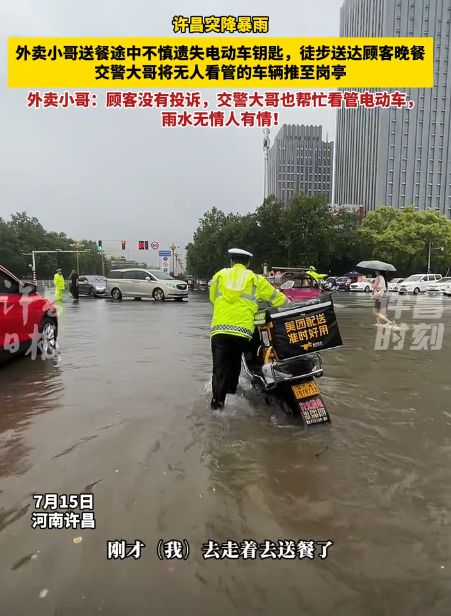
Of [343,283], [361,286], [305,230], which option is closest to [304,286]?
[305,230]

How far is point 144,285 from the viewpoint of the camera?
25656mm

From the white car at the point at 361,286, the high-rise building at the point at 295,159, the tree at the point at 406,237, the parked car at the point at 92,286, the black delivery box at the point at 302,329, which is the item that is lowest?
the white car at the point at 361,286

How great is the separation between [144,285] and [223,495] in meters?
23.1

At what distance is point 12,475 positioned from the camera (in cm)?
342

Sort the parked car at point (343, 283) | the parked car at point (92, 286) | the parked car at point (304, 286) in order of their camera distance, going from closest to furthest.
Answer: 1. the parked car at point (304, 286)
2. the parked car at point (92, 286)
3. the parked car at point (343, 283)

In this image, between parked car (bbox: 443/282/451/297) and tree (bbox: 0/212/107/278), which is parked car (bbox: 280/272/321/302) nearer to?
parked car (bbox: 443/282/451/297)

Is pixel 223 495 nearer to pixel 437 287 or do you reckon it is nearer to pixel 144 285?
pixel 144 285

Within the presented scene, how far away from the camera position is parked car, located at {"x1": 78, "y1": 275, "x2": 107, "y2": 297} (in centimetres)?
3015

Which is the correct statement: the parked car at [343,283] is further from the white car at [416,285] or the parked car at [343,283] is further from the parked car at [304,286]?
the parked car at [304,286]

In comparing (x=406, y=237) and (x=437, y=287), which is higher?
(x=406, y=237)

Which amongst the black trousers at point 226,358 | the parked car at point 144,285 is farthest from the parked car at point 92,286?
the black trousers at point 226,358

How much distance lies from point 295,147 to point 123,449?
73.7m

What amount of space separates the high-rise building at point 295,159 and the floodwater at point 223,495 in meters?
63.5

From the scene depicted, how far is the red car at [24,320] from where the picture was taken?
21.7 ft
